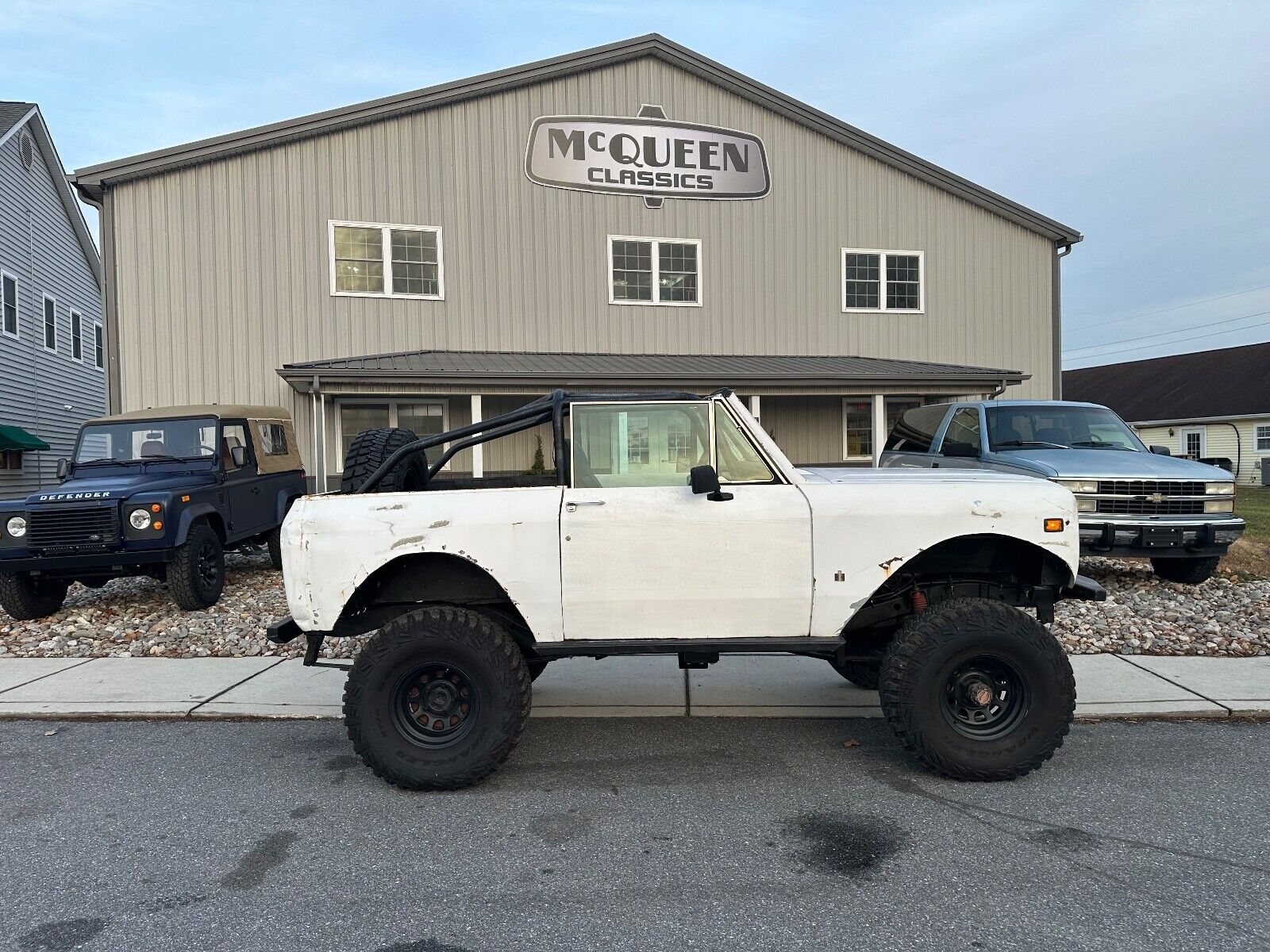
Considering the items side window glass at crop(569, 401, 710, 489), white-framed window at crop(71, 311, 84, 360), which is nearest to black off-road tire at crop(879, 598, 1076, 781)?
side window glass at crop(569, 401, 710, 489)

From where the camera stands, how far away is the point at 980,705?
400cm

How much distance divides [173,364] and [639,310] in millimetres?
8133

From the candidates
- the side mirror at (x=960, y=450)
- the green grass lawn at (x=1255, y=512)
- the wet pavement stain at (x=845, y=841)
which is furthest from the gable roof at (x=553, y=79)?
the wet pavement stain at (x=845, y=841)

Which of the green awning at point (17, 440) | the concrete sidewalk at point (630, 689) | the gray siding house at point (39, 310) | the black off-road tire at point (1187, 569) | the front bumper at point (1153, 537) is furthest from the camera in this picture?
the gray siding house at point (39, 310)

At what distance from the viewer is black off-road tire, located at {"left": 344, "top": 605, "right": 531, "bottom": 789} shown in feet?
12.8

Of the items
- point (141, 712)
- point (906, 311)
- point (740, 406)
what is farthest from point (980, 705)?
point (906, 311)

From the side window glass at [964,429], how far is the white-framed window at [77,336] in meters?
24.8

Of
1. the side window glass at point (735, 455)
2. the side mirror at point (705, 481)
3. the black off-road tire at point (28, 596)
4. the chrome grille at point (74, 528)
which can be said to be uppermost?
the side window glass at point (735, 455)

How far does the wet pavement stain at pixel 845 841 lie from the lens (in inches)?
127

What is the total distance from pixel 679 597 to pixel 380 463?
72.9 inches

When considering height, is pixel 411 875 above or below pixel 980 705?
below

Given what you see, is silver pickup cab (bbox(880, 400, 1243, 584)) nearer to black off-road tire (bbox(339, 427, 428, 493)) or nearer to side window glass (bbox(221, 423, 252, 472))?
black off-road tire (bbox(339, 427, 428, 493))

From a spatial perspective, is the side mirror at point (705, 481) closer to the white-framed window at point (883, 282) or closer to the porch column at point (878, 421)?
the porch column at point (878, 421)

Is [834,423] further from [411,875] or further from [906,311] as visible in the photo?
[411,875]
